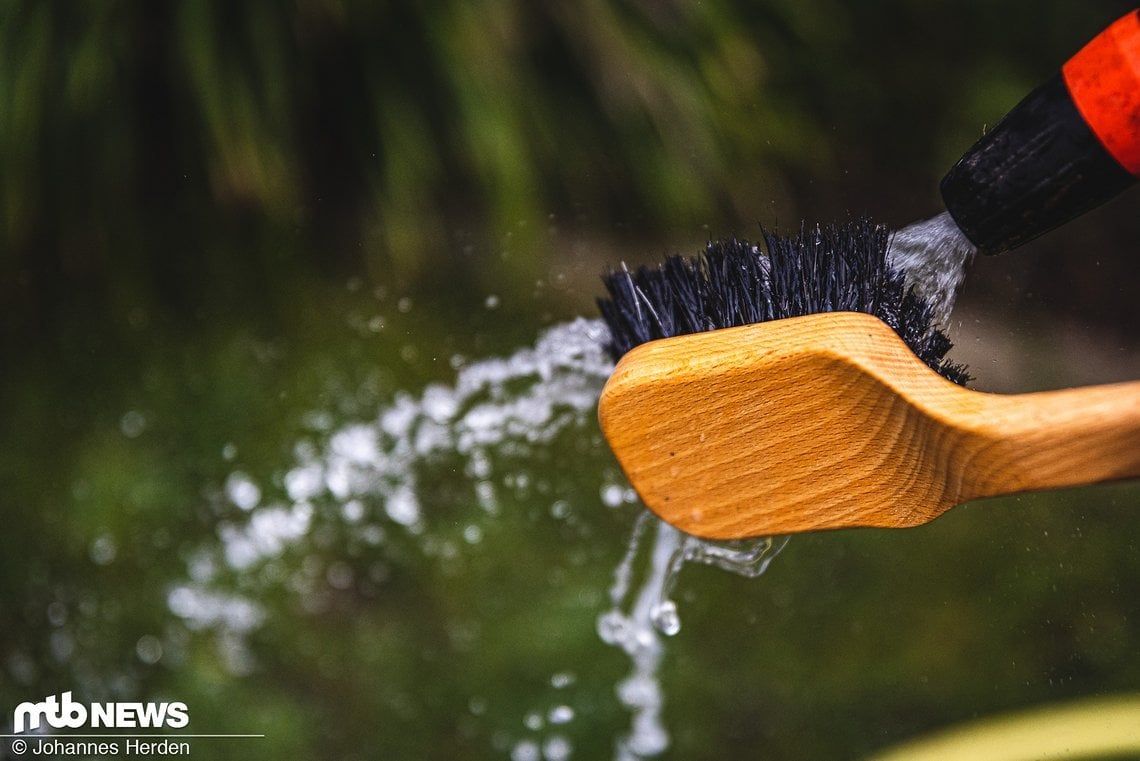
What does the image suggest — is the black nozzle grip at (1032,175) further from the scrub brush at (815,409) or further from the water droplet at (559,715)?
the water droplet at (559,715)

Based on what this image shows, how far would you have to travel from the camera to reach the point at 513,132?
2.68 feet

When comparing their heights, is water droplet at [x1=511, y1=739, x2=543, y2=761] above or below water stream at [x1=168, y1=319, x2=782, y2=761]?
below

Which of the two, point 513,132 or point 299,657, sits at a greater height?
point 513,132

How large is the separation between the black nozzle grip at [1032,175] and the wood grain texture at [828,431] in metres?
0.07

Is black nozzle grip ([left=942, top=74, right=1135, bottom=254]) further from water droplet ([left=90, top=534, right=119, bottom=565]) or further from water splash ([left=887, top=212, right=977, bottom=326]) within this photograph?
water droplet ([left=90, top=534, right=119, bottom=565])

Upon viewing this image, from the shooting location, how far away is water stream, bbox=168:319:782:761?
931 mm

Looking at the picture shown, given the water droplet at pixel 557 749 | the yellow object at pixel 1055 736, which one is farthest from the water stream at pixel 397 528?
the yellow object at pixel 1055 736

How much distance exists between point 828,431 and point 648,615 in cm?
51

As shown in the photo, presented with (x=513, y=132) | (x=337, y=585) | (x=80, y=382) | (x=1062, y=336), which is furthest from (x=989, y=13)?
(x=80, y=382)

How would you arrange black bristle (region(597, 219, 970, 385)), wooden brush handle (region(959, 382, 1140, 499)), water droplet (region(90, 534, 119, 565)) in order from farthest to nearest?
1. water droplet (region(90, 534, 119, 565))
2. black bristle (region(597, 219, 970, 385))
3. wooden brush handle (region(959, 382, 1140, 499))

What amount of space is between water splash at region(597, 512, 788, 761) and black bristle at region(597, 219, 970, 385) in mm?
321

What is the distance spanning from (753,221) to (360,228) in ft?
1.30

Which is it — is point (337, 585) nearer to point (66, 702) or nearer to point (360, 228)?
point (66, 702)

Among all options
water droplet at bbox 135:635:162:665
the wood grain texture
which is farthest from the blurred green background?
the wood grain texture
